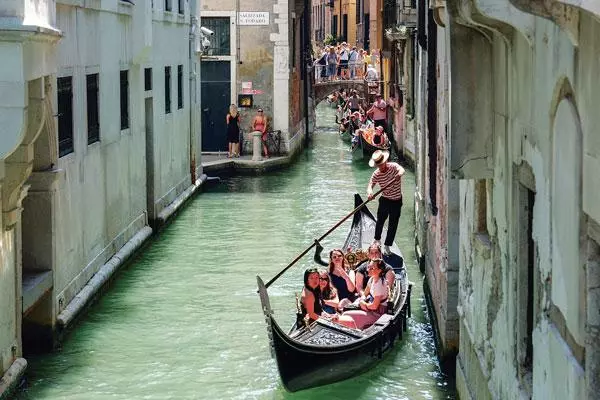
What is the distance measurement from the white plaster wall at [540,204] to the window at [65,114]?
153 inches

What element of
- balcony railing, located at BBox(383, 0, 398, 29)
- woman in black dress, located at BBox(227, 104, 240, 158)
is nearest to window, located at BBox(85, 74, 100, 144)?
woman in black dress, located at BBox(227, 104, 240, 158)

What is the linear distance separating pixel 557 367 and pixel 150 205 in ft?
34.6

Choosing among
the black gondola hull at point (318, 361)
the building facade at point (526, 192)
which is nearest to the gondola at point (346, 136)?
the black gondola hull at point (318, 361)

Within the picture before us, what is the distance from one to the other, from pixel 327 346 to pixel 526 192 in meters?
2.90

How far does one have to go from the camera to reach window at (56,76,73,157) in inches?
389

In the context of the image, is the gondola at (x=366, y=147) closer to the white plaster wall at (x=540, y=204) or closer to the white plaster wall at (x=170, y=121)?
the white plaster wall at (x=170, y=121)

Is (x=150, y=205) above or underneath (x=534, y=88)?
underneath

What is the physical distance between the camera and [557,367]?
466cm

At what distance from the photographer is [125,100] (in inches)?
526

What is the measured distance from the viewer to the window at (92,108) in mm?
11156

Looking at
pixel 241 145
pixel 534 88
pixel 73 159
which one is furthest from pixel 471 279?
pixel 241 145

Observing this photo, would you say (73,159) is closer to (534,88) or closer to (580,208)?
(534,88)

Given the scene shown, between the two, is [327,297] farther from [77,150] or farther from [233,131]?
[233,131]

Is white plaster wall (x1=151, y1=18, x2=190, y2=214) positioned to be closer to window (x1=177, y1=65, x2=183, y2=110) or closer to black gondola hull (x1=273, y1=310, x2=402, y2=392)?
window (x1=177, y1=65, x2=183, y2=110)
